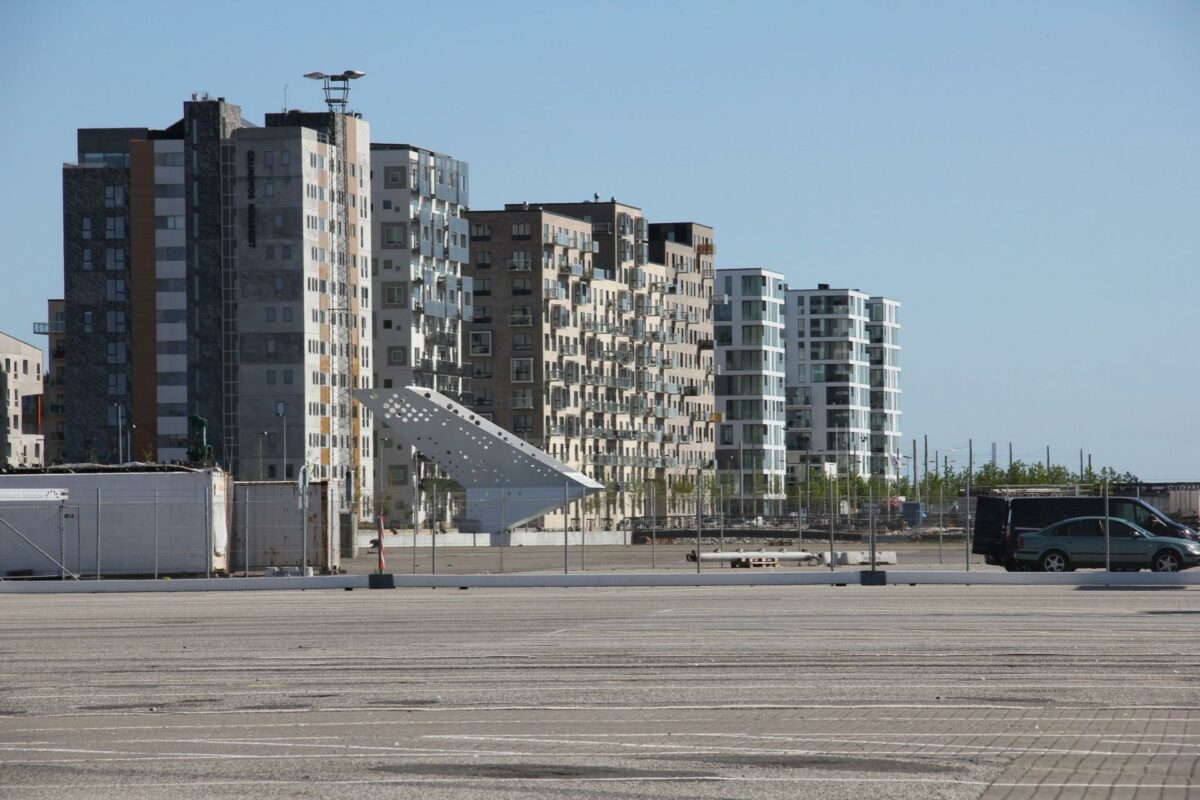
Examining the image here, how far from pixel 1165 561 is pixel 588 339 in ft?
442

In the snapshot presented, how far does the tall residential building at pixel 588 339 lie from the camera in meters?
168

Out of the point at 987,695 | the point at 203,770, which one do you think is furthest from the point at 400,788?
the point at 987,695

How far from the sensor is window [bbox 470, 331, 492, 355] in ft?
551

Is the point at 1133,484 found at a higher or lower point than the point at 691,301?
lower

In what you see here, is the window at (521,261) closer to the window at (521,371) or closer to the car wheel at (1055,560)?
the window at (521,371)

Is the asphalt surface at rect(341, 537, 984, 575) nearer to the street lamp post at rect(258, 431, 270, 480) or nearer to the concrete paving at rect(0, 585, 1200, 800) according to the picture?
the concrete paving at rect(0, 585, 1200, 800)

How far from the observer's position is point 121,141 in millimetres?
164750

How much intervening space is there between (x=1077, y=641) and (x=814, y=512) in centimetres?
5984

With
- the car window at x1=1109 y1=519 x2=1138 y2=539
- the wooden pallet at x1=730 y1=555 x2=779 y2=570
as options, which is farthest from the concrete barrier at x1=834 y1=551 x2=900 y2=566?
the car window at x1=1109 y1=519 x2=1138 y2=539

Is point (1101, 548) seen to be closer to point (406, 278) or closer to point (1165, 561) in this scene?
point (1165, 561)

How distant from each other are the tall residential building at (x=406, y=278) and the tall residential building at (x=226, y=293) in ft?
15.5

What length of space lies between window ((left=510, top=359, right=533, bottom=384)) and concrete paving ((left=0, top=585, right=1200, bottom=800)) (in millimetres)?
135082

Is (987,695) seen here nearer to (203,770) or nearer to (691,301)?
(203,770)

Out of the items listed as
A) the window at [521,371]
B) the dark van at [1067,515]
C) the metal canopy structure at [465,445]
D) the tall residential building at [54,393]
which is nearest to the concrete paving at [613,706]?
the dark van at [1067,515]
